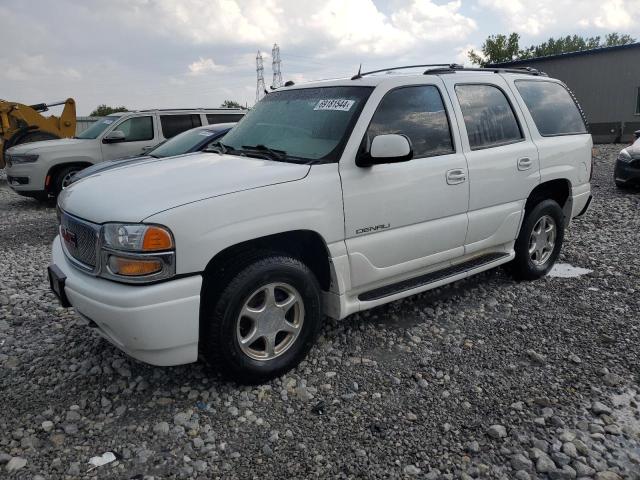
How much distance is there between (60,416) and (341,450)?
1.65 meters

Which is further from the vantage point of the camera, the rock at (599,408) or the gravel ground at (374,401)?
the rock at (599,408)

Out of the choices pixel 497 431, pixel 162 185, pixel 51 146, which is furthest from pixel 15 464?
pixel 51 146

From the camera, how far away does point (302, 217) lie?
10.1ft

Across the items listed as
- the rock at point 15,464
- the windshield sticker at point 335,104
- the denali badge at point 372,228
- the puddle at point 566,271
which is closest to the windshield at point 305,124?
the windshield sticker at point 335,104

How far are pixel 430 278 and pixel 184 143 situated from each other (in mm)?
4803

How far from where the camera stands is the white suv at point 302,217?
8.92ft

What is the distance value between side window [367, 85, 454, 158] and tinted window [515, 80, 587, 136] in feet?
4.09

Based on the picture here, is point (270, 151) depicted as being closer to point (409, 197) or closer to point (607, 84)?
point (409, 197)

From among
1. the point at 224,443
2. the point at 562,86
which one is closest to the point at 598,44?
the point at 562,86

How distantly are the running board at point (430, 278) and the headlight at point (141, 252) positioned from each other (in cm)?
140

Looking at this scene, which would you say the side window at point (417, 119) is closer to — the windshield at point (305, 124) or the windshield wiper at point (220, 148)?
the windshield at point (305, 124)

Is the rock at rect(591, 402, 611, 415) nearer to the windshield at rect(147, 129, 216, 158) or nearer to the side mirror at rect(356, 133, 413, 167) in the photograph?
the side mirror at rect(356, 133, 413, 167)

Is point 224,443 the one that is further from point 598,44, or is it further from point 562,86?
point 598,44

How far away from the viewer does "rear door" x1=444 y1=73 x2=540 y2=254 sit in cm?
401
